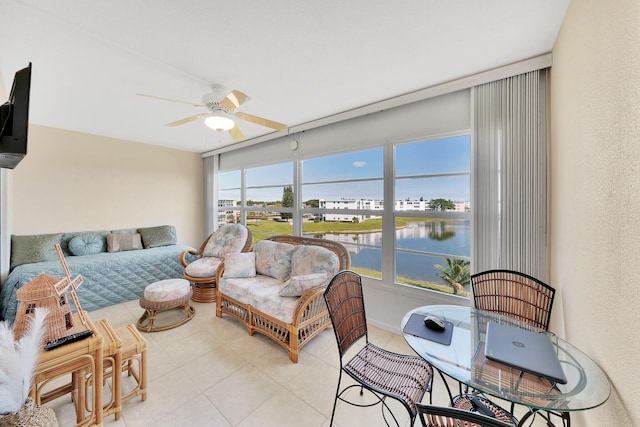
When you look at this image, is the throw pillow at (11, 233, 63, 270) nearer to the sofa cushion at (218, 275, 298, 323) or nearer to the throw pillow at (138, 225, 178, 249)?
the throw pillow at (138, 225, 178, 249)

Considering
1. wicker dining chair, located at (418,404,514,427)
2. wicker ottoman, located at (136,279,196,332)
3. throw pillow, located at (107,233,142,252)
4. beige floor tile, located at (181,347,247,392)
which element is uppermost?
throw pillow, located at (107,233,142,252)

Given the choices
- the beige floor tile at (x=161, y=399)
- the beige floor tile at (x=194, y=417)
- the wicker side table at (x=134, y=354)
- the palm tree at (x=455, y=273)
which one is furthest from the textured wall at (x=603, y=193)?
the wicker side table at (x=134, y=354)

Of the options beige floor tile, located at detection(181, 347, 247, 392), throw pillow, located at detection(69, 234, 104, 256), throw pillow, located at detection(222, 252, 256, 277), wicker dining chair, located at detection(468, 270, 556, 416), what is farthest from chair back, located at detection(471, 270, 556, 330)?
throw pillow, located at detection(69, 234, 104, 256)

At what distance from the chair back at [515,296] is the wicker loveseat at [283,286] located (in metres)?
1.28

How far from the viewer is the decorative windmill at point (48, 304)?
1.21 metres

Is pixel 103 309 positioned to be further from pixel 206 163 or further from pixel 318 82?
pixel 318 82

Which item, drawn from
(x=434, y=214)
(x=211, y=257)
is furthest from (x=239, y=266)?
(x=434, y=214)

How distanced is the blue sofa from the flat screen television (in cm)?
254

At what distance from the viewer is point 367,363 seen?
1486mm

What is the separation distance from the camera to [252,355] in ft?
7.28

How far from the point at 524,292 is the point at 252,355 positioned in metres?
2.32

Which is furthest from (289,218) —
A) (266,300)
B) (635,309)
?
(635,309)

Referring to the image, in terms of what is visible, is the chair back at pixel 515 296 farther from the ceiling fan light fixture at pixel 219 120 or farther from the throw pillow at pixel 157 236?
the throw pillow at pixel 157 236

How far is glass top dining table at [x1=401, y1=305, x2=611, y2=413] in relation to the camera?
90cm
